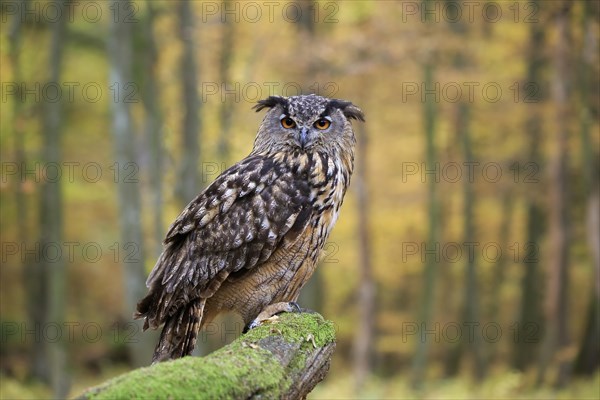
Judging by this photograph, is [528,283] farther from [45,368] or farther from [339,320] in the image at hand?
[45,368]

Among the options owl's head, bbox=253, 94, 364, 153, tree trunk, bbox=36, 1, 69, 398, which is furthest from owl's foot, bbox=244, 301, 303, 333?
tree trunk, bbox=36, 1, 69, 398

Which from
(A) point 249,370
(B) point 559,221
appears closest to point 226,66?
(B) point 559,221

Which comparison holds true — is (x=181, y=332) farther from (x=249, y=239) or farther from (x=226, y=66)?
(x=226, y=66)

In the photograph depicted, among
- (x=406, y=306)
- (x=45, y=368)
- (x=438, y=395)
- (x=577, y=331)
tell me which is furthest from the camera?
(x=406, y=306)

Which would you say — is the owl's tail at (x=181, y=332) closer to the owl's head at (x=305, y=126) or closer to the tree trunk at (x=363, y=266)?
the owl's head at (x=305, y=126)

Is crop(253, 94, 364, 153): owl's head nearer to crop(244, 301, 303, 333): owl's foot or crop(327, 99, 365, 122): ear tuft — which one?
crop(327, 99, 365, 122): ear tuft

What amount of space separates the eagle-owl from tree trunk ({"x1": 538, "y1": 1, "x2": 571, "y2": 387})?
36.1 feet

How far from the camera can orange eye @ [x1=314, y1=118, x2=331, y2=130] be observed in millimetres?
5078

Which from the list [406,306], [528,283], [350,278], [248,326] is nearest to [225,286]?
[248,326]

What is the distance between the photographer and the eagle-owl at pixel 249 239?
15.2 feet

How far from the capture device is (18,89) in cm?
1415

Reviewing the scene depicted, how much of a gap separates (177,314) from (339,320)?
20281 mm

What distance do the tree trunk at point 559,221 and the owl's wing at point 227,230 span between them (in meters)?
11.3

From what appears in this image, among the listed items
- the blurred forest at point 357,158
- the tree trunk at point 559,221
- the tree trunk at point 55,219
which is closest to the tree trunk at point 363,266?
the blurred forest at point 357,158
